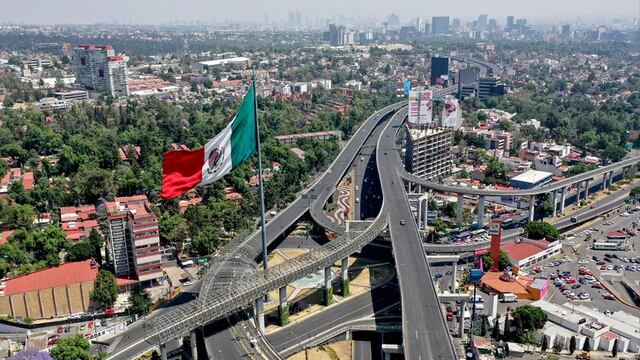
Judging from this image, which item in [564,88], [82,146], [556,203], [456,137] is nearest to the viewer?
[556,203]

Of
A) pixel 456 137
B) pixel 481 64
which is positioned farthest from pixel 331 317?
pixel 481 64

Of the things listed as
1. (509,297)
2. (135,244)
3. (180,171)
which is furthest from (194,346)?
(509,297)

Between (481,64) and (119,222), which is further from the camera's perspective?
(481,64)

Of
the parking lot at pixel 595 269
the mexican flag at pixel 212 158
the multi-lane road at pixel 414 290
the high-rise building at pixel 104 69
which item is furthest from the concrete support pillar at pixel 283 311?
the high-rise building at pixel 104 69

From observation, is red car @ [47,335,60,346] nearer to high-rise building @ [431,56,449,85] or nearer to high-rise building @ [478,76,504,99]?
high-rise building @ [478,76,504,99]

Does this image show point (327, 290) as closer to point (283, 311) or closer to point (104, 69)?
point (283, 311)

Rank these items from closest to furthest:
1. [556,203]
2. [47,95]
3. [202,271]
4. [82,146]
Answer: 1. [202,271]
2. [556,203]
3. [82,146]
4. [47,95]

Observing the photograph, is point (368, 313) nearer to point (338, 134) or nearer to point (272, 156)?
point (272, 156)
